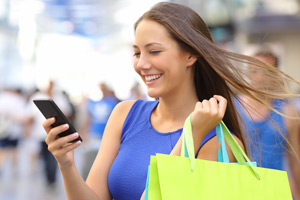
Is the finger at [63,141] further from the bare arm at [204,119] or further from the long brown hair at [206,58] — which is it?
the long brown hair at [206,58]

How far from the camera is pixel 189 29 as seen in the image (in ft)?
7.32

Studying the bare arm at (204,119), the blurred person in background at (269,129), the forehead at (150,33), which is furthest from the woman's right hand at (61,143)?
the blurred person in background at (269,129)

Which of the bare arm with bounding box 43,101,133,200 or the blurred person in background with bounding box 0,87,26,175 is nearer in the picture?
the bare arm with bounding box 43,101,133,200

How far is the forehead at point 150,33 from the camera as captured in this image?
2154 mm

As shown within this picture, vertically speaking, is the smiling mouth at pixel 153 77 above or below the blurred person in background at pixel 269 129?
above

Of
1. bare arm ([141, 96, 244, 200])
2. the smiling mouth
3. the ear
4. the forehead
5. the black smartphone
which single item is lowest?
bare arm ([141, 96, 244, 200])

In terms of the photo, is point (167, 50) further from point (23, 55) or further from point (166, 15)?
point (23, 55)

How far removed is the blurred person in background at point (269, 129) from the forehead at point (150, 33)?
0.51m

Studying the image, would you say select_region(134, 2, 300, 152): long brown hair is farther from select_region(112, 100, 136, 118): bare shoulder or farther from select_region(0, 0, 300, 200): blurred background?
select_region(0, 0, 300, 200): blurred background

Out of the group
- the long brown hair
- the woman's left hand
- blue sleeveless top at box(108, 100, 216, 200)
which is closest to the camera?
the woman's left hand

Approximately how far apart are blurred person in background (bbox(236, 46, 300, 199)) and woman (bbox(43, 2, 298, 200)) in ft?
0.54

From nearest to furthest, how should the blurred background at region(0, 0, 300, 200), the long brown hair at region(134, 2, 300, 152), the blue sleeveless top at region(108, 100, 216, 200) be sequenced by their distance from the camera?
the blue sleeveless top at region(108, 100, 216, 200) < the long brown hair at region(134, 2, 300, 152) < the blurred background at region(0, 0, 300, 200)

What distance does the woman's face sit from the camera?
2137mm

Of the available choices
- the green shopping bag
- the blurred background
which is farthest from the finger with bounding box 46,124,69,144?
the blurred background
